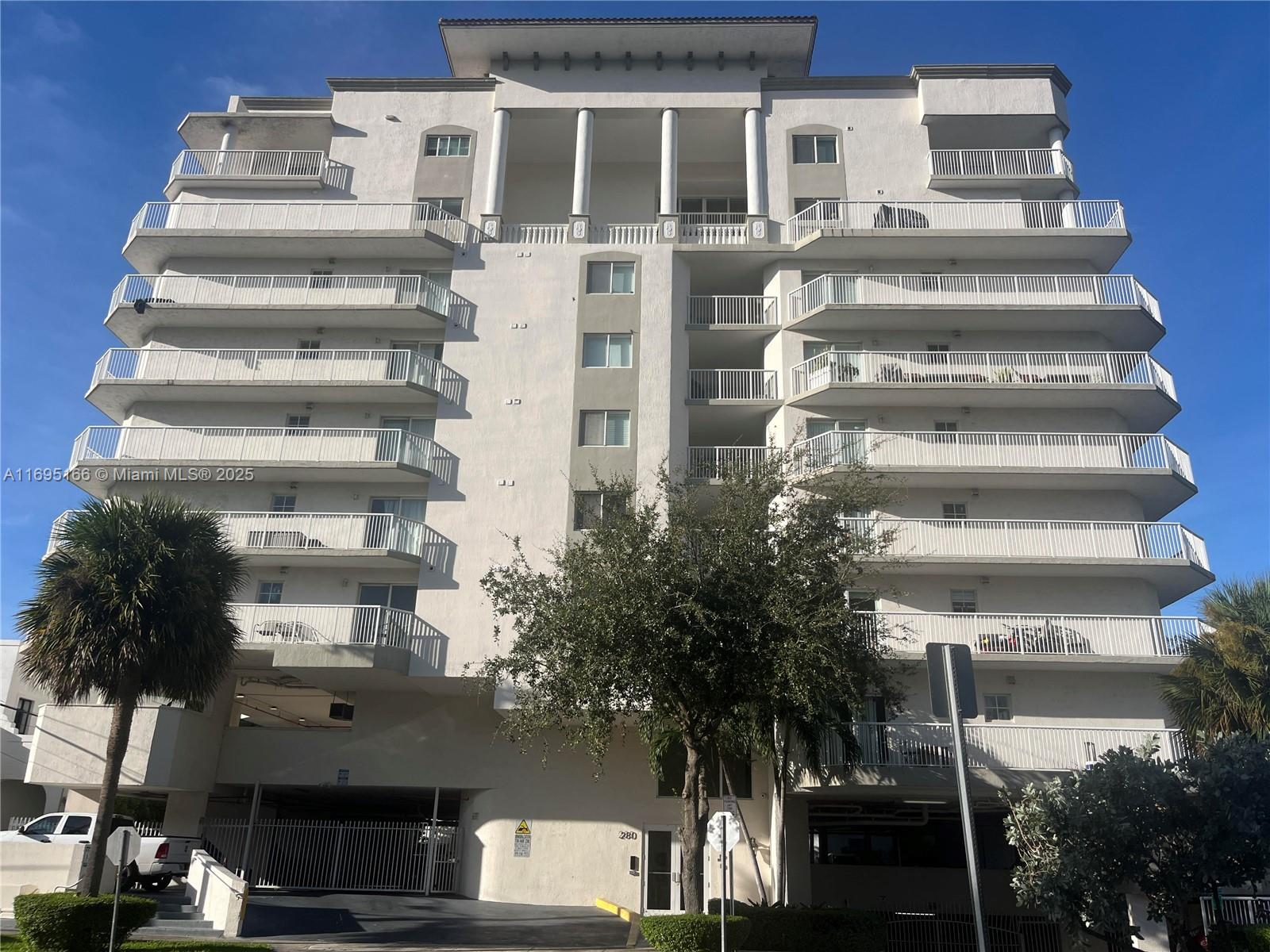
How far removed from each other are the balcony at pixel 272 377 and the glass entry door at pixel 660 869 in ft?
48.8

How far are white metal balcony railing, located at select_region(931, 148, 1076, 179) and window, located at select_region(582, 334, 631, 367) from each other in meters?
12.9

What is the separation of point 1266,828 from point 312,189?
3389cm

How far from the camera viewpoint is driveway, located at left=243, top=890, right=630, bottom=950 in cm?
2056

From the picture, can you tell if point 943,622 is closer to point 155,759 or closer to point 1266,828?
point 1266,828

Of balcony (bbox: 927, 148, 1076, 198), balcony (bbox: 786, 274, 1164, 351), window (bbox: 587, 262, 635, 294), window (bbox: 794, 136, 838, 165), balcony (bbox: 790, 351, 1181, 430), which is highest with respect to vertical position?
window (bbox: 794, 136, 838, 165)

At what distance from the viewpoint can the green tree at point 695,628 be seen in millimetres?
19094

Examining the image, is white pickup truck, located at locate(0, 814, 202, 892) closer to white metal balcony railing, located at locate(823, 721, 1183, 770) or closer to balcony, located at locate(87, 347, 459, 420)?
balcony, located at locate(87, 347, 459, 420)

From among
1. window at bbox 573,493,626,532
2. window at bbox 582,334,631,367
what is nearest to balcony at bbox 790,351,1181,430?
window at bbox 582,334,631,367

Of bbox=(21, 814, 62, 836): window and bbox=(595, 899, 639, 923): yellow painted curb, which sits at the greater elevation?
bbox=(21, 814, 62, 836): window

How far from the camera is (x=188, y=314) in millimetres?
33438

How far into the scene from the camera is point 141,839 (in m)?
22.9

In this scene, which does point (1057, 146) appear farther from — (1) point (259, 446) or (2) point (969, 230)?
(1) point (259, 446)

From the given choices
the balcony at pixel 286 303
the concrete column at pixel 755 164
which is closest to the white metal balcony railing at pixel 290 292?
the balcony at pixel 286 303

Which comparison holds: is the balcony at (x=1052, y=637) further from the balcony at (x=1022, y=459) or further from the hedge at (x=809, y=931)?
the hedge at (x=809, y=931)
